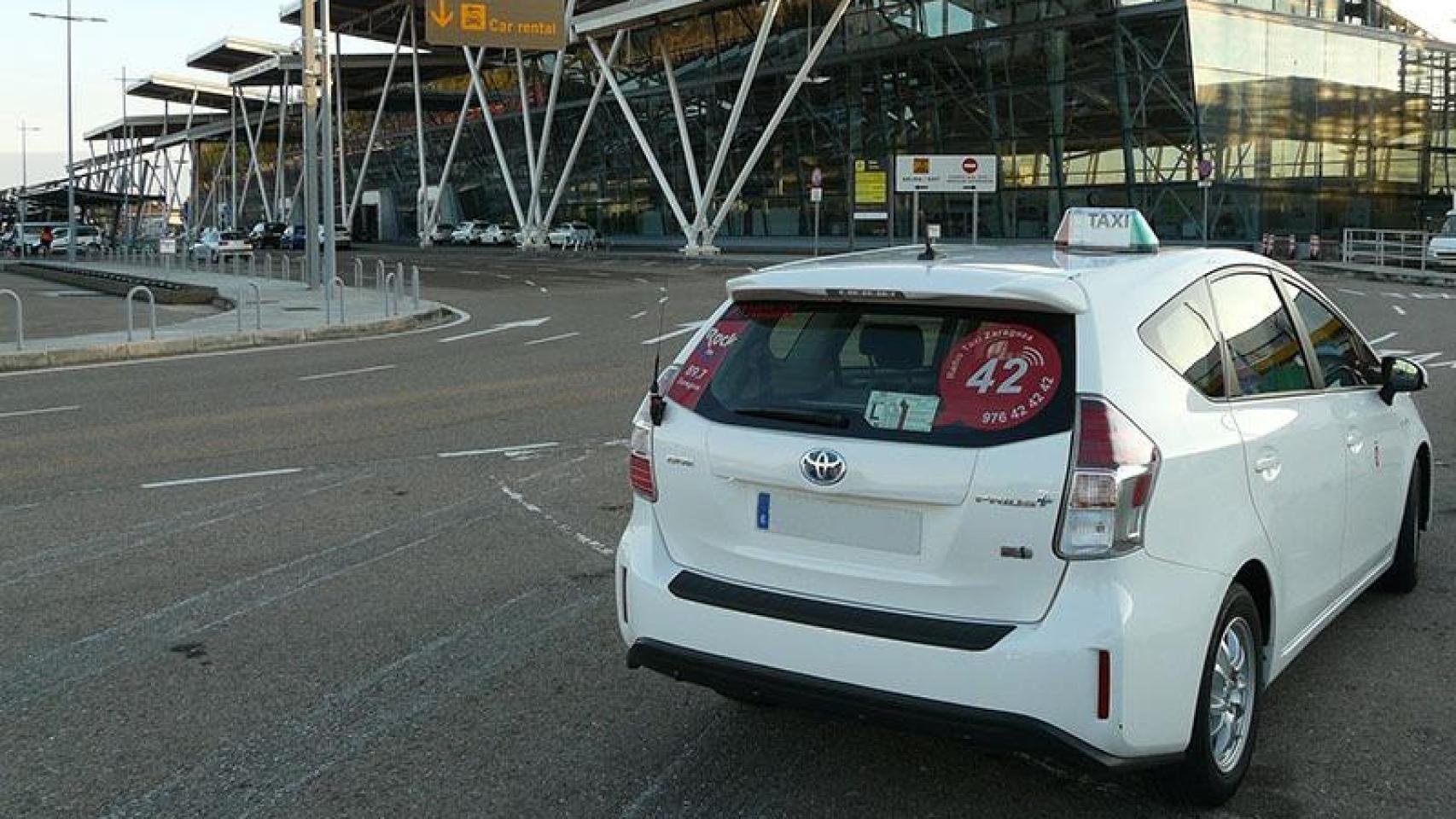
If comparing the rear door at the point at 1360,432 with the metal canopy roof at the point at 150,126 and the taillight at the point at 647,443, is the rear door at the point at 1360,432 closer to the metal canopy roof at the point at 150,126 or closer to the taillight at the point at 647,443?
the taillight at the point at 647,443

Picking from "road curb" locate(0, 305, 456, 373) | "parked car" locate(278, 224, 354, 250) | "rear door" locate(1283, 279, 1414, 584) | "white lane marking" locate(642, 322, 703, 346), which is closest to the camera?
"rear door" locate(1283, 279, 1414, 584)

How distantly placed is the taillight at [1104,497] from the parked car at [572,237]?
65305 mm

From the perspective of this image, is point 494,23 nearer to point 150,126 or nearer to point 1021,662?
point 1021,662

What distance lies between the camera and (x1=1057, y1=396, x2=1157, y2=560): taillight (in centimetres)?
332

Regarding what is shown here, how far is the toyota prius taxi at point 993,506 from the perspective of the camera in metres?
3.33

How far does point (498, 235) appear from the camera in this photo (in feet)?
251

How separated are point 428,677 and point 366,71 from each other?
9146 centimetres

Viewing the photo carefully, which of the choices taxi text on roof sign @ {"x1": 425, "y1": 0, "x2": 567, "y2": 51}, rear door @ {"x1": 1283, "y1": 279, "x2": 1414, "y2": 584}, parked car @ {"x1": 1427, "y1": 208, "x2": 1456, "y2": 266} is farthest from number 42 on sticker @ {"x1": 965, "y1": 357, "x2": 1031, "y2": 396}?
parked car @ {"x1": 1427, "y1": 208, "x2": 1456, "y2": 266}

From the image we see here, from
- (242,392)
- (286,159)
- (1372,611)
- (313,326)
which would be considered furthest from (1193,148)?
(286,159)

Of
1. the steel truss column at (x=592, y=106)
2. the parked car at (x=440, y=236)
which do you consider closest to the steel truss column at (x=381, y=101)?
the parked car at (x=440, y=236)

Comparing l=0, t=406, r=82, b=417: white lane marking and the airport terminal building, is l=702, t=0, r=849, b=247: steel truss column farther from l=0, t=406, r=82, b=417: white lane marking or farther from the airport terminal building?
l=0, t=406, r=82, b=417: white lane marking

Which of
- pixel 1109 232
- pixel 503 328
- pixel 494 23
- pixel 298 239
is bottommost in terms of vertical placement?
pixel 503 328

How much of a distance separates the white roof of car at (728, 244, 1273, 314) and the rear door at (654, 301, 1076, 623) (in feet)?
0.25

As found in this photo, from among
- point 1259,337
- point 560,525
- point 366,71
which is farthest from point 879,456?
point 366,71
